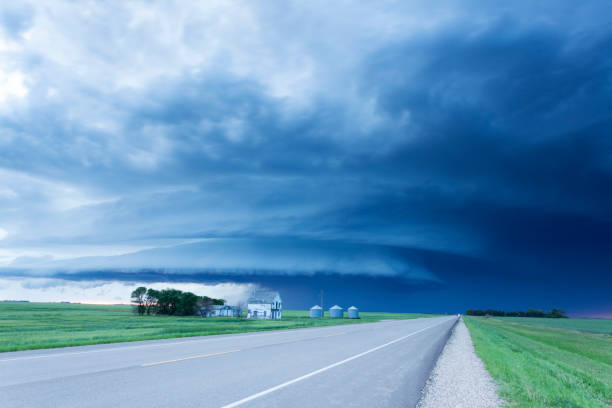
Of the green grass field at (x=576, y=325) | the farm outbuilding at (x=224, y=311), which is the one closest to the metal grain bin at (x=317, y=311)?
the farm outbuilding at (x=224, y=311)

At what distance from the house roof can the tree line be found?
40.5ft

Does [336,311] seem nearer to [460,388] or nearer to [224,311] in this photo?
[224,311]

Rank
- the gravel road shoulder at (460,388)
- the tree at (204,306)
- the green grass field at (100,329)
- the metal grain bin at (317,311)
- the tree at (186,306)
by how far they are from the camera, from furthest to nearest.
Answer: the metal grain bin at (317,311)
the tree at (204,306)
the tree at (186,306)
the green grass field at (100,329)
the gravel road shoulder at (460,388)

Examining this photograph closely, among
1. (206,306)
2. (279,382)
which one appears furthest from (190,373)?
(206,306)

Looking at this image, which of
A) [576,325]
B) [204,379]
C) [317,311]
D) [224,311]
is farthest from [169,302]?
[576,325]

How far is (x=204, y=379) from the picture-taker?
33.2 feet

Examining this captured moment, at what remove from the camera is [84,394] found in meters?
8.15

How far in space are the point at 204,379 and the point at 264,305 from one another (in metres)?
82.2

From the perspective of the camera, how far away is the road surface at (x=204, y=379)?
791 cm

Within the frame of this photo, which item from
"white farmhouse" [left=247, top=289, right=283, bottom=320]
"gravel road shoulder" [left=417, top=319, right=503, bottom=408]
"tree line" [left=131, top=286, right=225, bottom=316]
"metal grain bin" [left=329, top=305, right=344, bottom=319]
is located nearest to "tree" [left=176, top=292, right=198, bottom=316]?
"tree line" [left=131, top=286, right=225, bottom=316]

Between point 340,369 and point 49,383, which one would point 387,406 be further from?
point 49,383

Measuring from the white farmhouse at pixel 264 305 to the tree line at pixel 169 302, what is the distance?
1270 centimetres

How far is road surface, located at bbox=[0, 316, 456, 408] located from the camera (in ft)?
26.0

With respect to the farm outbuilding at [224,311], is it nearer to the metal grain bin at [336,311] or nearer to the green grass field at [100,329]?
the metal grain bin at [336,311]
